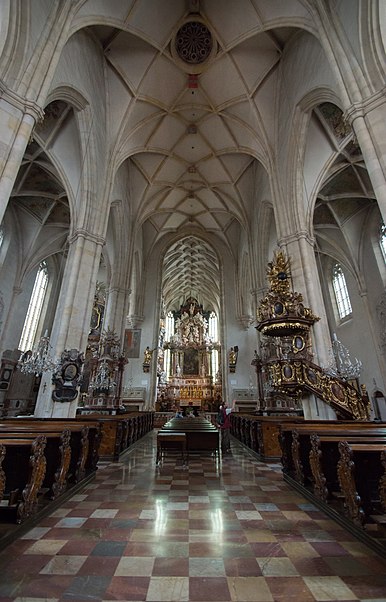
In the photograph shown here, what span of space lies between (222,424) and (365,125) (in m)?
8.72

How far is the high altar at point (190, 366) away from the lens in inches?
1158

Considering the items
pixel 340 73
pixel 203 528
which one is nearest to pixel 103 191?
pixel 340 73

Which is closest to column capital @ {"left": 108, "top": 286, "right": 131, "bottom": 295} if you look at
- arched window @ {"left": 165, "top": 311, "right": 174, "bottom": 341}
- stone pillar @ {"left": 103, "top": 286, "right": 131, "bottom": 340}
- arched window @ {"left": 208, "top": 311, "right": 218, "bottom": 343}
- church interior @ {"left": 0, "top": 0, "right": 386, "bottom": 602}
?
stone pillar @ {"left": 103, "top": 286, "right": 131, "bottom": 340}

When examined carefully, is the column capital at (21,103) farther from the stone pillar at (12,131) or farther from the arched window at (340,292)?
the arched window at (340,292)

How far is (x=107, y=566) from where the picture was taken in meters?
2.42

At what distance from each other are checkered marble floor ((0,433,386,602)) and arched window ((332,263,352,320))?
1617 centimetres

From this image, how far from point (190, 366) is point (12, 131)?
29.4 m

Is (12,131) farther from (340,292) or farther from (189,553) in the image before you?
(340,292)

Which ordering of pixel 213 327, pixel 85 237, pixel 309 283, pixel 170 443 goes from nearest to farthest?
1. pixel 170 443
2. pixel 309 283
3. pixel 85 237
4. pixel 213 327

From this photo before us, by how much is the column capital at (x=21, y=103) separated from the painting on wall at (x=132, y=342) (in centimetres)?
1572

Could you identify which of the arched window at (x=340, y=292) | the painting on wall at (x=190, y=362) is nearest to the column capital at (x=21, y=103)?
the arched window at (x=340, y=292)

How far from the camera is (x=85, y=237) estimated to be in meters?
11.1

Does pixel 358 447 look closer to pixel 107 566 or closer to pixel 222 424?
pixel 107 566

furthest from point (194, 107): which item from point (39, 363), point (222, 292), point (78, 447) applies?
point (78, 447)
